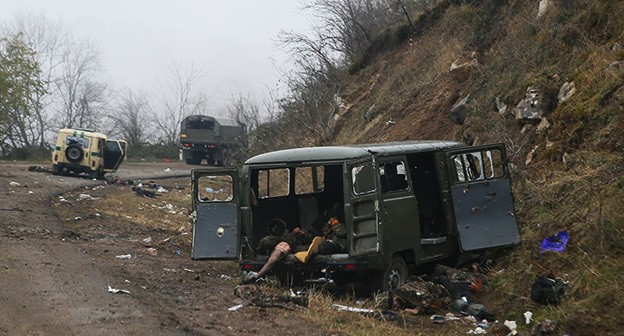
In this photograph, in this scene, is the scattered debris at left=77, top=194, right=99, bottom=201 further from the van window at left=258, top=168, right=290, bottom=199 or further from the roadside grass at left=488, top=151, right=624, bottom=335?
the roadside grass at left=488, top=151, right=624, bottom=335

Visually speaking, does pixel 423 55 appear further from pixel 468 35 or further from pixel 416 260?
pixel 416 260

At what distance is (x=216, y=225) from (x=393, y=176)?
8.08ft

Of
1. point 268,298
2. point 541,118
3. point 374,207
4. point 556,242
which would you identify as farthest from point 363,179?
point 541,118

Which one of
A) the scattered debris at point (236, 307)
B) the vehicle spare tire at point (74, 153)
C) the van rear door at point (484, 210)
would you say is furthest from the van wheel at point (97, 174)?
the scattered debris at point (236, 307)

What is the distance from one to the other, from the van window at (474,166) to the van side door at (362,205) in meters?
1.79

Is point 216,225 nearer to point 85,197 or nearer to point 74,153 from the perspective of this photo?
point 85,197

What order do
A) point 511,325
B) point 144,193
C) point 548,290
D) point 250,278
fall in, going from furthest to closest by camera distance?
point 144,193, point 250,278, point 548,290, point 511,325

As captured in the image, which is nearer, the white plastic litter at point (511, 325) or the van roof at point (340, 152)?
the white plastic litter at point (511, 325)

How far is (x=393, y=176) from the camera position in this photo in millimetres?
9977

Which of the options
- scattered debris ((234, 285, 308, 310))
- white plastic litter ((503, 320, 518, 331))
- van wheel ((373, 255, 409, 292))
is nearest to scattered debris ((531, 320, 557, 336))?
white plastic litter ((503, 320, 518, 331))

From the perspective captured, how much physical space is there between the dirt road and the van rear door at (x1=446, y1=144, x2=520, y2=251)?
3.12 meters

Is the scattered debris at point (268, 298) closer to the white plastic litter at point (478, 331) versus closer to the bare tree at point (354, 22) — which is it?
the white plastic litter at point (478, 331)

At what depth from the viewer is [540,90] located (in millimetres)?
13555

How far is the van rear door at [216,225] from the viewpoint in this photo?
1049 cm
